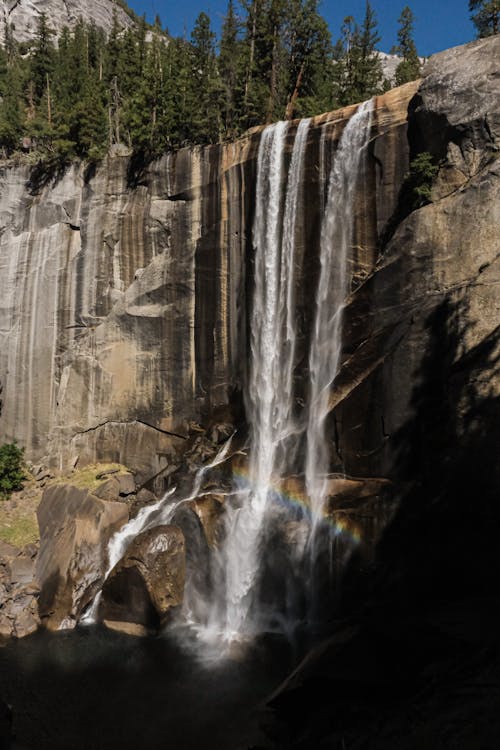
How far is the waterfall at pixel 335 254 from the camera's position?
72.7ft

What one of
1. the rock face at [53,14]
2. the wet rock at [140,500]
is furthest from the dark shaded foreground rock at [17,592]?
the rock face at [53,14]

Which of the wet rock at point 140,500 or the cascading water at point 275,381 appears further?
the wet rock at point 140,500

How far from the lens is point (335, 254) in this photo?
928 inches

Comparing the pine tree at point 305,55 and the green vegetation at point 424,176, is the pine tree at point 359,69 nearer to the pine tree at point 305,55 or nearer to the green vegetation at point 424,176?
the pine tree at point 305,55

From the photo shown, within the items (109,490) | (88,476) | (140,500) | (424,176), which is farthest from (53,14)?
(424,176)

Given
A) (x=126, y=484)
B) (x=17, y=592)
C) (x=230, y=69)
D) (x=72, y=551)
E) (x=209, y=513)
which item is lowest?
(x=17, y=592)

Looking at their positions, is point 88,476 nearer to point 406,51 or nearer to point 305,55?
point 305,55

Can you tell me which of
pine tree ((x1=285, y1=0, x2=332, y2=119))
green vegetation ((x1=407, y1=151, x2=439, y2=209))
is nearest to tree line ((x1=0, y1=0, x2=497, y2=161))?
pine tree ((x1=285, y1=0, x2=332, y2=119))

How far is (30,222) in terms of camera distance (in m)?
34.0

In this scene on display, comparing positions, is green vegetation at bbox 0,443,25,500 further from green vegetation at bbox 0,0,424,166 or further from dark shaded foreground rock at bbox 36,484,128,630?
green vegetation at bbox 0,0,424,166

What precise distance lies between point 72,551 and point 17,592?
2.45 m

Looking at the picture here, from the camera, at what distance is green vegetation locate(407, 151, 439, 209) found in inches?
773

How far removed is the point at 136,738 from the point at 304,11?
40.2m

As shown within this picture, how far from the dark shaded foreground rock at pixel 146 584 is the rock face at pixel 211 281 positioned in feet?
22.0
